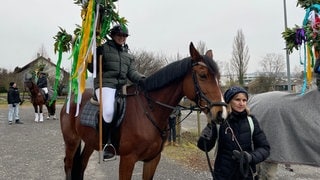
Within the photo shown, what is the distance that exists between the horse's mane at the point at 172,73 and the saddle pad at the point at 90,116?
0.80 meters

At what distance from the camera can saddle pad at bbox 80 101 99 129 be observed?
4.49 metres

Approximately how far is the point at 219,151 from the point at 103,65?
2.05 metres

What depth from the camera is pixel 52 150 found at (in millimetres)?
9609

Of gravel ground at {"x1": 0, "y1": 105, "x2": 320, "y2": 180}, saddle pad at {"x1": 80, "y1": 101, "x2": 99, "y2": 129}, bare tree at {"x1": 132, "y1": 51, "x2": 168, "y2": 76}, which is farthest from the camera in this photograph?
bare tree at {"x1": 132, "y1": 51, "x2": 168, "y2": 76}

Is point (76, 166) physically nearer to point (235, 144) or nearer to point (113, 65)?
point (113, 65)

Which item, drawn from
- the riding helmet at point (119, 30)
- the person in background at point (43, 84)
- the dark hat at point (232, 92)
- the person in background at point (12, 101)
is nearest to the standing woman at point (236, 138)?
the dark hat at point (232, 92)

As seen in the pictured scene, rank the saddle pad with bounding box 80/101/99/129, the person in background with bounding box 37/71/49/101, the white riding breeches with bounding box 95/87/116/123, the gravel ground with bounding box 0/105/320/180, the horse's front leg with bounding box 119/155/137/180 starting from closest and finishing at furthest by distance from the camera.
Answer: the horse's front leg with bounding box 119/155/137/180
the white riding breeches with bounding box 95/87/116/123
the saddle pad with bounding box 80/101/99/129
the gravel ground with bounding box 0/105/320/180
the person in background with bounding box 37/71/49/101

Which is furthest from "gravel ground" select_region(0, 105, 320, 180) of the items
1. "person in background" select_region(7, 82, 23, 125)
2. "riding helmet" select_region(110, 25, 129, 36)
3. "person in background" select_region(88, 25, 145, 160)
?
"person in background" select_region(7, 82, 23, 125)

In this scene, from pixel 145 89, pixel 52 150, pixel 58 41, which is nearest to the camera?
pixel 145 89

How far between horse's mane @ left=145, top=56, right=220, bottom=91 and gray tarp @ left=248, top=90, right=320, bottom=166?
1582 mm

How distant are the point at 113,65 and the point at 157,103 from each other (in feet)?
2.87

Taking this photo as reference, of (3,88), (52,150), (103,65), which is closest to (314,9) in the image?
(103,65)

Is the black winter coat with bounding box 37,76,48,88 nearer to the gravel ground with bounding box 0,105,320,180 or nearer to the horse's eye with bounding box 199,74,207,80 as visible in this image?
the gravel ground with bounding box 0,105,320,180

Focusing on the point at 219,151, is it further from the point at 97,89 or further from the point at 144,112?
the point at 97,89
